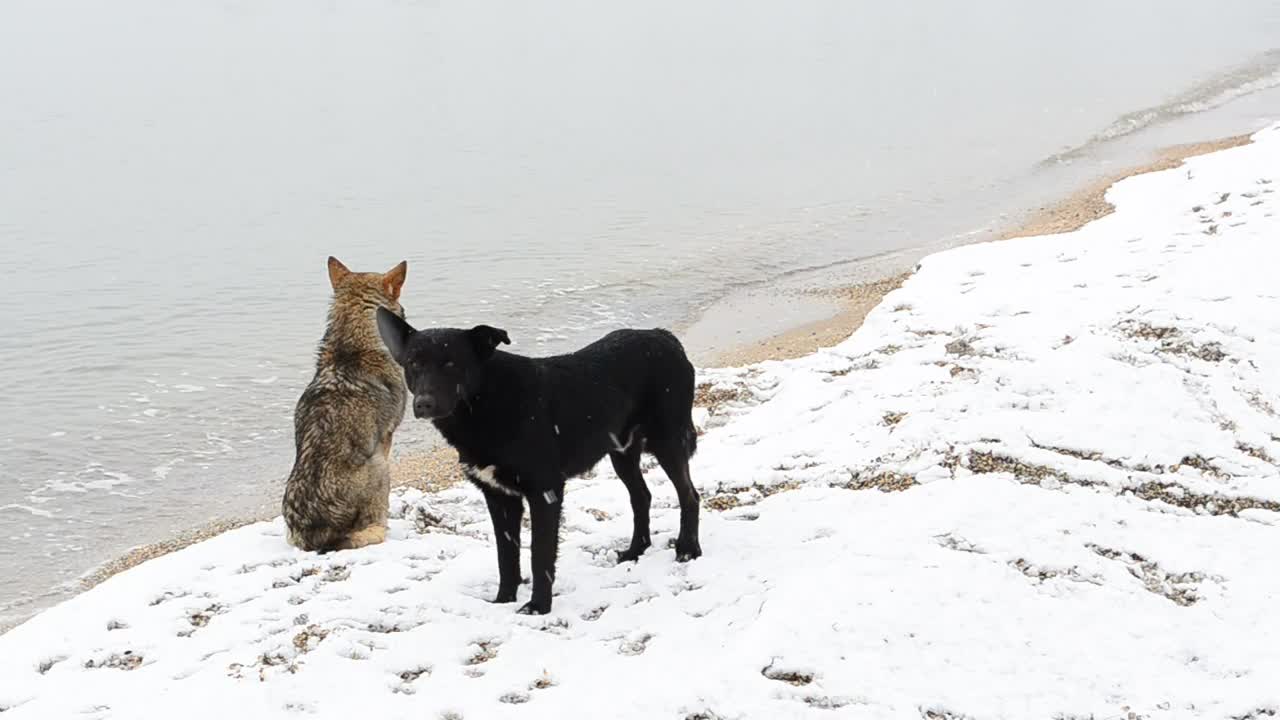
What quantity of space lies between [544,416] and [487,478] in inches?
20.3

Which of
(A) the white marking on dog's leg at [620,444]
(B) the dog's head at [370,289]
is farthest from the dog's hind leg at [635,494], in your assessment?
(B) the dog's head at [370,289]

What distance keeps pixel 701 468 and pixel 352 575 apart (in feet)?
11.4

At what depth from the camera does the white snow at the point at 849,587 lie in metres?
5.57

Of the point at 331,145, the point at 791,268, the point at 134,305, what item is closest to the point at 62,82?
the point at 331,145

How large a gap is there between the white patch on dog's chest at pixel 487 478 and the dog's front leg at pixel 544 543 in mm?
149

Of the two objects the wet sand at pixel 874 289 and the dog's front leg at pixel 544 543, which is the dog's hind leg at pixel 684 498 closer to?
the dog's front leg at pixel 544 543

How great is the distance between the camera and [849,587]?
20.7ft

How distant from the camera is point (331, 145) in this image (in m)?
38.0

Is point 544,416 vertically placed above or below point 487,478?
above

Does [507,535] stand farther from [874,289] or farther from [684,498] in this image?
[874,289]

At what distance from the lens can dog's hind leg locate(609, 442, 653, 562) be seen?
285 inches

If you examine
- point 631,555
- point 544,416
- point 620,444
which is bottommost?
point 631,555

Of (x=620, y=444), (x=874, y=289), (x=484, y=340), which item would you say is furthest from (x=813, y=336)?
(x=484, y=340)

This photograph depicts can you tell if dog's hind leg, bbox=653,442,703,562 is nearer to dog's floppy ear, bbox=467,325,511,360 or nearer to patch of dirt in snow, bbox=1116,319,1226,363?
dog's floppy ear, bbox=467,325,511,360
